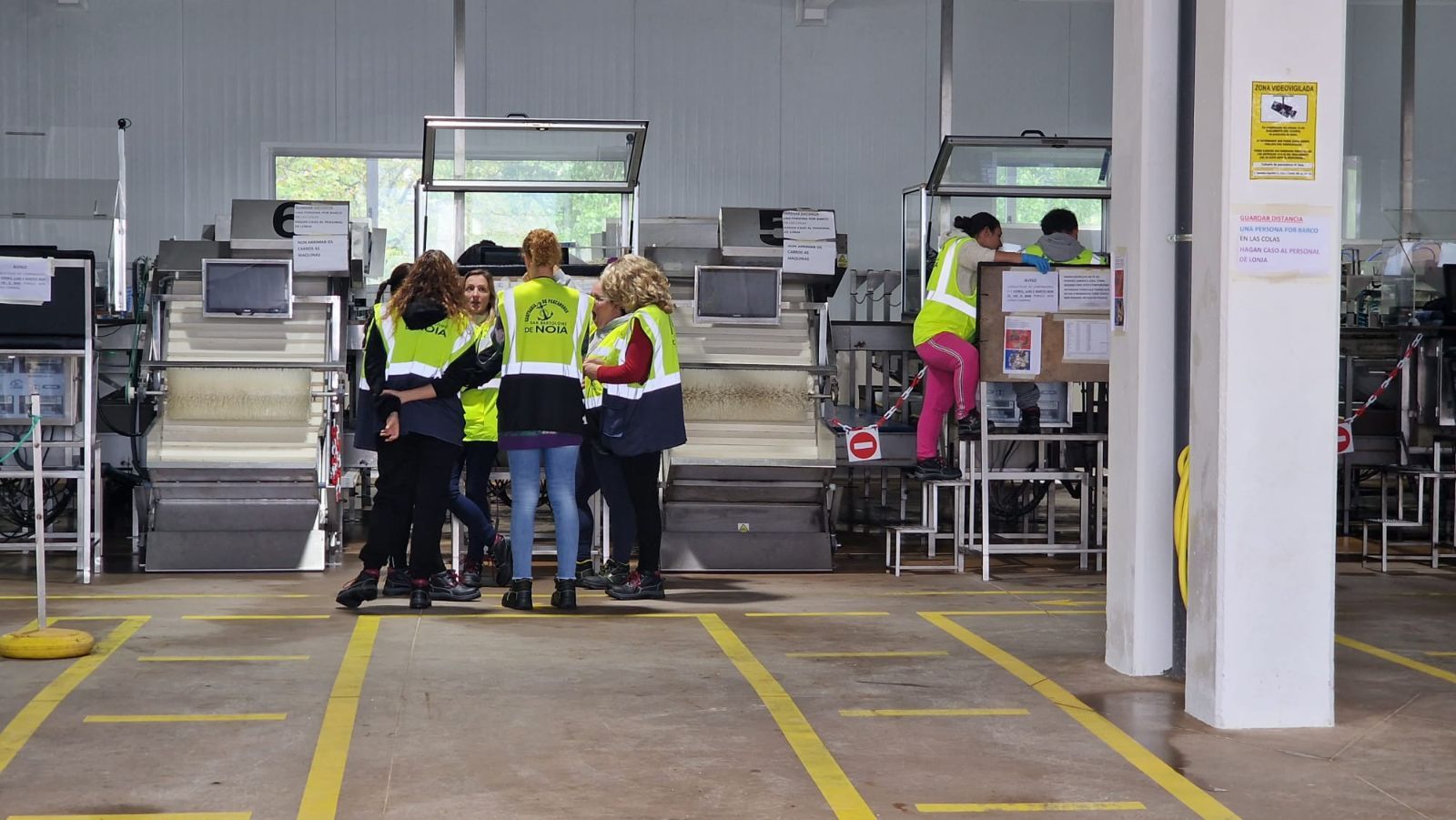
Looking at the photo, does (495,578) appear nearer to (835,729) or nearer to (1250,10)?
(835,729)

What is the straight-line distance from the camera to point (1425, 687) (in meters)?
5.55

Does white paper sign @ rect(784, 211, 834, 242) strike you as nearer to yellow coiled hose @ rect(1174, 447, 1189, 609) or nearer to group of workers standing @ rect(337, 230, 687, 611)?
group of workers standing @ rect(337, 230, 687, 611)

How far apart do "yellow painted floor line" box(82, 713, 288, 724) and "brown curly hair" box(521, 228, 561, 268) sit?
260 centimetres

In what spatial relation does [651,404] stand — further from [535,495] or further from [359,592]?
[359,592]

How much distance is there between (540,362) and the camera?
674cm

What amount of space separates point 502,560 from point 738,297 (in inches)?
83.9

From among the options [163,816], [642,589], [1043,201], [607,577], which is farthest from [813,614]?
[1043,201]

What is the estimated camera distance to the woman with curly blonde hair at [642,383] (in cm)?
706

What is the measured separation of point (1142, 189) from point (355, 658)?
3353mm

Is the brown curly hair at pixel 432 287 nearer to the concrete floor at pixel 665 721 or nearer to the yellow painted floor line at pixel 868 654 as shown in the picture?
the concrete floor at pixel 665 721

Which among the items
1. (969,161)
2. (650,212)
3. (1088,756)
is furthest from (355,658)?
(650,212)

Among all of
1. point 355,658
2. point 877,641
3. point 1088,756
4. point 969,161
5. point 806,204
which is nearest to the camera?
point 1088,756

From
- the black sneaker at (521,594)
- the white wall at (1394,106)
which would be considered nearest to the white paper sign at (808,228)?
the black sneaker at (521,594)

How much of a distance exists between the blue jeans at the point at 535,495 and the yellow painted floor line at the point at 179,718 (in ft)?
6.66
